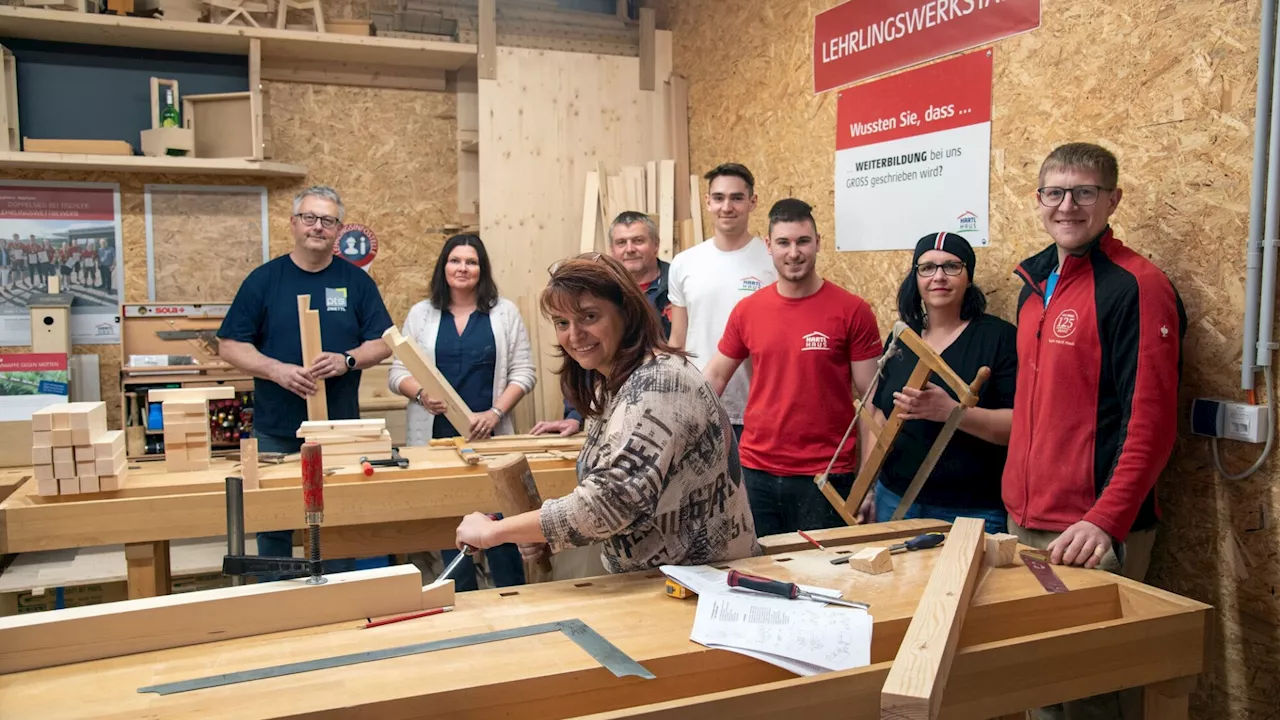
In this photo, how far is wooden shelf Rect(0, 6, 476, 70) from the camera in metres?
4.54

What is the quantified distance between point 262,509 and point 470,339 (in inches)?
51.2

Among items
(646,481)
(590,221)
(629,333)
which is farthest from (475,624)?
(590,221)

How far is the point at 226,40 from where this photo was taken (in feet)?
16.0

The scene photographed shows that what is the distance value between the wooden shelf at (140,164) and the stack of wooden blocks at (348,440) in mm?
2331

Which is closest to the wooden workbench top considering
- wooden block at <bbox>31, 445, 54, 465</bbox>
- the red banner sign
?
wooden block at <bbox>31, 445, 54, 465</bbox>

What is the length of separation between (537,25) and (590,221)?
1.33 m

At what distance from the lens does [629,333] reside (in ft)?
6.30

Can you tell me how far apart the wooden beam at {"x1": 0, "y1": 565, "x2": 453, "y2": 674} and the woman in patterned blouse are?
21 centimetres

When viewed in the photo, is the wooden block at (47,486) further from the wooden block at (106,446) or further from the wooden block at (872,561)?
the wooden block at (872,561)

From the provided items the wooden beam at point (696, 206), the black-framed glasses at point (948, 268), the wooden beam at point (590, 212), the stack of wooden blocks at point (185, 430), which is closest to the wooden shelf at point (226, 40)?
the wooden beam at point (590, 212)

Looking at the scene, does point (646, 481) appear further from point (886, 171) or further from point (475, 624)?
point (886, 171)

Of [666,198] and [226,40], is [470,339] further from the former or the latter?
[226,40]

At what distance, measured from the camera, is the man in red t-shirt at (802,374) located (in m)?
3.10

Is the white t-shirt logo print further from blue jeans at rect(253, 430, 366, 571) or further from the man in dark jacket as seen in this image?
blue jeans at rect(253, 430, 366, 571)
